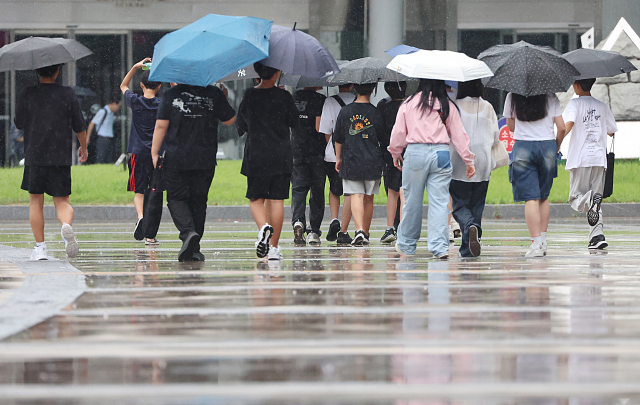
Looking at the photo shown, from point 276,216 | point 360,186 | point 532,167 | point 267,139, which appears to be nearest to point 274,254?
point 276,216

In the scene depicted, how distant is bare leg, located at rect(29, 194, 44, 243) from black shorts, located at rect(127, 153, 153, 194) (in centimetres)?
206

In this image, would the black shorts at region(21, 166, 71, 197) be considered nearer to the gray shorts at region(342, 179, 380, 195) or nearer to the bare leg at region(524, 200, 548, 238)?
the gray shorts at region(342, 179, 380, 195)

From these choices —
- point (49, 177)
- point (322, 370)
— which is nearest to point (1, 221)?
point (49, 177)

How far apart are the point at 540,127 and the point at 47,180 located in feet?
14.7

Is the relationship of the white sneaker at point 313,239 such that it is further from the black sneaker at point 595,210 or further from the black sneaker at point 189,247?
the black sneaker at point 595,210

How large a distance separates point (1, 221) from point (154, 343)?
1321 centimetres

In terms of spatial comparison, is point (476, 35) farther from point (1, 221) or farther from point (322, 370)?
point (322, 370)

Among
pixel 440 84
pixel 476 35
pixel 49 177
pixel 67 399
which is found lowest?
pixel 67 399

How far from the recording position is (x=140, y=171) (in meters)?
11.4

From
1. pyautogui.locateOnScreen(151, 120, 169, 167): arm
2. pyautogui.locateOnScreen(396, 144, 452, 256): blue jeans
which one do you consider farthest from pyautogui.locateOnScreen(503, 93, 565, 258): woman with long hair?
pyautogui.locateOnScreen(151, 120, 169, 167): arm

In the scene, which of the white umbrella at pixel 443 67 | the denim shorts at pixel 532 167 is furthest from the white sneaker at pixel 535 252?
the white umbrella at pixel 443 67

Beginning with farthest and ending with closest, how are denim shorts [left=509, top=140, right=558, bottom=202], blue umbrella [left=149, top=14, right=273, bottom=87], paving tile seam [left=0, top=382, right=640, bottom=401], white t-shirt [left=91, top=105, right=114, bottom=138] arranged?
white t-shirt [left=91, top=105, right=114, bottom=138] < denim shorts [left=509, top=140, right=558, bottom=202] < blue umbrella [left=149, top=14, right=273, bottom=87] < paving tile seam [left=0, top=382, right=640, bottom=401]

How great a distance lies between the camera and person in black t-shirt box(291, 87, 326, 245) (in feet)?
37.3

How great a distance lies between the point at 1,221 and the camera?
17.0m
